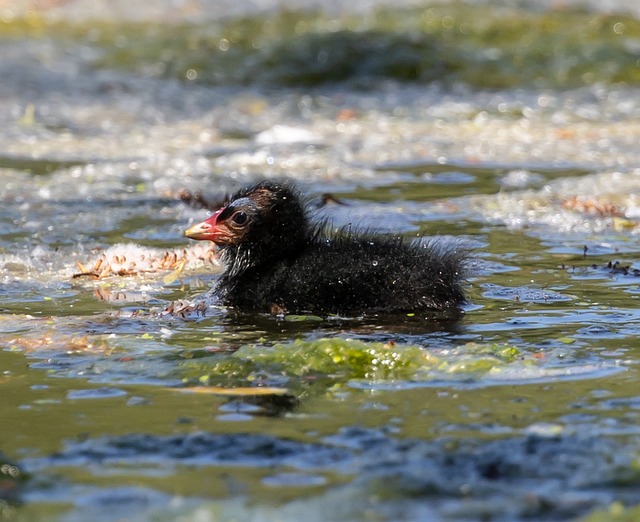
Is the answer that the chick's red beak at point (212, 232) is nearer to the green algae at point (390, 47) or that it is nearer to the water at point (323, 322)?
the water at point (323, 322)

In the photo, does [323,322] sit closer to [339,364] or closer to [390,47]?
[339,364]

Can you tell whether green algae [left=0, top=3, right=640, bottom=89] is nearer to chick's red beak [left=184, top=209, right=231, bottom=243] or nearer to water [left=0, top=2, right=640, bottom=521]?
water [left=0, top=2, right=640, bottom=521]

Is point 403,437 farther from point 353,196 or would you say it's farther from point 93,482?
point 353,196

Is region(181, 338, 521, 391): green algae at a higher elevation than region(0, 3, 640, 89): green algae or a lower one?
lower

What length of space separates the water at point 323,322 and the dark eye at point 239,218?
494mm

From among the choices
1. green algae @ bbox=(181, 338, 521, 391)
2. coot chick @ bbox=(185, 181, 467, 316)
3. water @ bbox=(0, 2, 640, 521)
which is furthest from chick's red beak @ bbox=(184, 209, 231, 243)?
green algae @ bbox=(181, 338, 521, 391)

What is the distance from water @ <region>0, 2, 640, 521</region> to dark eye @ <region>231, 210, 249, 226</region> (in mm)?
494

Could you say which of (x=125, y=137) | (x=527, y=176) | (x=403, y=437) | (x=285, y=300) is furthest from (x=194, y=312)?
(x=125, y=137)

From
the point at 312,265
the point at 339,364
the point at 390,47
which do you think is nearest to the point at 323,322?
the point at 312,265

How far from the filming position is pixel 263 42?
2048 centimetres

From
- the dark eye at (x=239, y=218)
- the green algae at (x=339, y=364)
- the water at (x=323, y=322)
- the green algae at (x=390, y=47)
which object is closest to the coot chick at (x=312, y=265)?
the dark eye at (x=239, y=218)

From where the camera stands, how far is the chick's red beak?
7.43m

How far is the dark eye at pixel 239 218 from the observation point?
7406 millimetres

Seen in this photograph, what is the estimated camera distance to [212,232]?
7.43m
